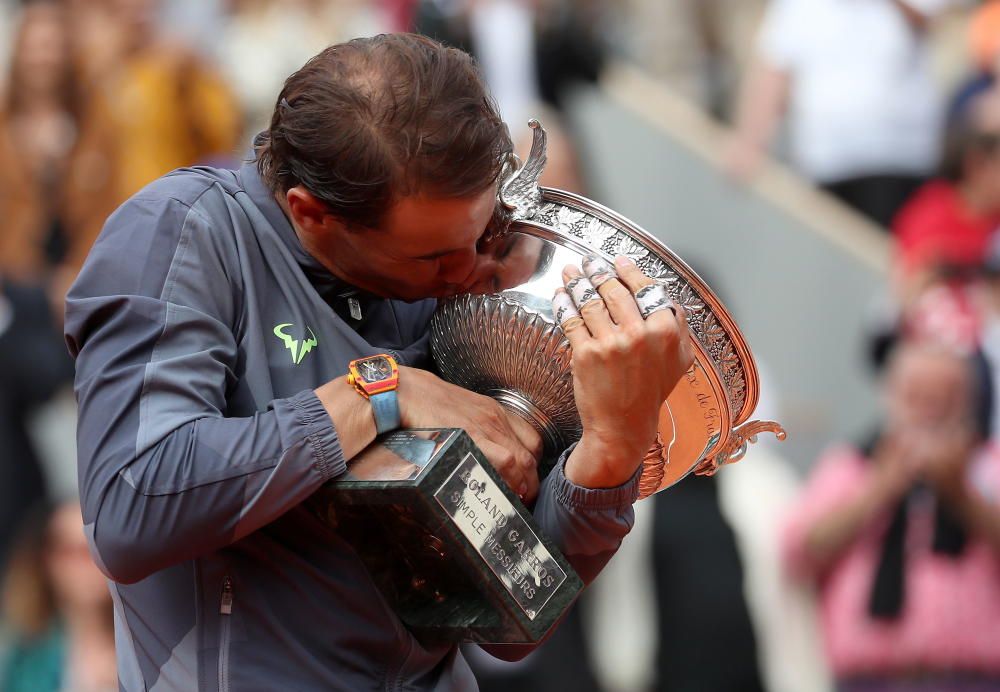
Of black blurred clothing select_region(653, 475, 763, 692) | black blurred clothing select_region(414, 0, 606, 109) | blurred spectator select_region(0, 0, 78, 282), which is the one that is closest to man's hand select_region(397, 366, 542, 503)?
black blurred clothing select_region(653, 475, 763, 692)

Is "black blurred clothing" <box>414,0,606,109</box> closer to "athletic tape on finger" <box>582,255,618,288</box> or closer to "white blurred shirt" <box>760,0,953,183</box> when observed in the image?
"white blurred shirt" <box>760,0,953,183</box>

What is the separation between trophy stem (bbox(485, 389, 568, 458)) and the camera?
6.83ft

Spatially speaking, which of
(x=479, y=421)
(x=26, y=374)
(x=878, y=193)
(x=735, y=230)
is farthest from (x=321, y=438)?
(x=735, y=230)

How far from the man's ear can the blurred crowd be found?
1786mm

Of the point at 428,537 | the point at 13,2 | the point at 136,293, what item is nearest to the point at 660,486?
the point at 428,537

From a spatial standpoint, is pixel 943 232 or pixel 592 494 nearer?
pixel 592 494

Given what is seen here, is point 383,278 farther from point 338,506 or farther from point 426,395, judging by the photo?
point 338,506

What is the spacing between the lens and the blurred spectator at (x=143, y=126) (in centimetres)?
616

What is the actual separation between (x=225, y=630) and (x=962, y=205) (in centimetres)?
434

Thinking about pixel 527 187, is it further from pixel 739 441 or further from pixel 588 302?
pixel 739 441

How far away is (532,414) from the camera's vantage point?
2080 mm

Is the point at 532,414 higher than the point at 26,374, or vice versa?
the point at 532,414

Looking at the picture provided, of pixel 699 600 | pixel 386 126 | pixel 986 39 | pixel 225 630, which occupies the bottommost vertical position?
pixel 699 600

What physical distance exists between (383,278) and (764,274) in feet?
16.9
